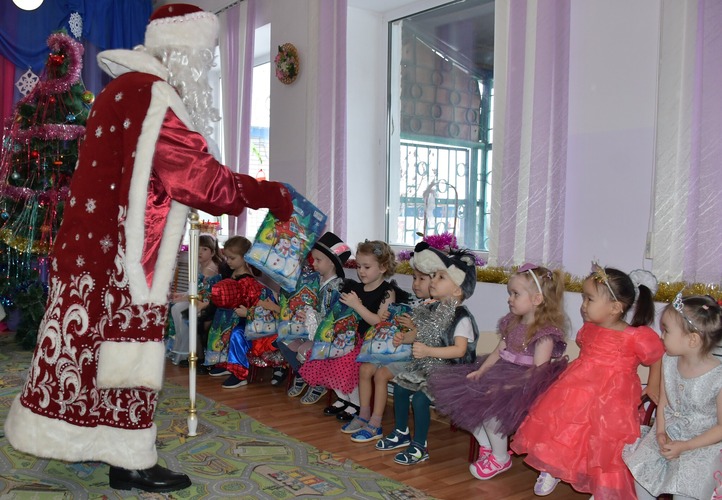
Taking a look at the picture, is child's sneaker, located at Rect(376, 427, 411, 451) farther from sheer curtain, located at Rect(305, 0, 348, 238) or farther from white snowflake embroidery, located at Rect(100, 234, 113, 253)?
sheer curtain, located at Rect(305, 0, 348, 238)

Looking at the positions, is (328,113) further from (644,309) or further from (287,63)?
(644,309)

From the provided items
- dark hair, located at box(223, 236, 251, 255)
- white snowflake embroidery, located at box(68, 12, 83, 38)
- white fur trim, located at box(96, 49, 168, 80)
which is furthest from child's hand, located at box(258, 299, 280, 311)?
white snowflake embroidery, located at box(68, 12, 83, 38)

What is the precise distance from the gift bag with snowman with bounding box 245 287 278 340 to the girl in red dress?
2091 millimetres

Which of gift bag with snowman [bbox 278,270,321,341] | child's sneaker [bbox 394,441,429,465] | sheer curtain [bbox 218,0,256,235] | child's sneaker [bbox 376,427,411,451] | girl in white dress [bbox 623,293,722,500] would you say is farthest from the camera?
sheer curtain [bbox 218,0,256,235]

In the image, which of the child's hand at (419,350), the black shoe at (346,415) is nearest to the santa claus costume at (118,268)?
the child's hand at (419,350)

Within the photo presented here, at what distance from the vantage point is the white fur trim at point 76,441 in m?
2.49

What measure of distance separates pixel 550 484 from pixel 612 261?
1200mm

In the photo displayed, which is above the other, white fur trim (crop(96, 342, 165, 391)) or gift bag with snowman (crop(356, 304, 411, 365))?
white fur trim (crop(96, 342, 165, 391))

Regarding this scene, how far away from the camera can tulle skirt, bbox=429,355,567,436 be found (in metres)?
2.86

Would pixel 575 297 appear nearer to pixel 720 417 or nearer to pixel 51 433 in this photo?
pixel 720 417

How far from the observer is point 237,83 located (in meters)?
6.19

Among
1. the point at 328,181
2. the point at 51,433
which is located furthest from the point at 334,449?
the point at 328,181

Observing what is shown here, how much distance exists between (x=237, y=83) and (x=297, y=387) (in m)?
3.00

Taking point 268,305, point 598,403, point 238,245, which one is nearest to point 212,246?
point 238,245
